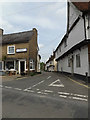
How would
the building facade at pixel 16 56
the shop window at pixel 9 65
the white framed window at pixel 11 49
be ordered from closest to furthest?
the building facade at pixel 16 56
the shop window at pixel 9 65
the white framed window at pixel 11 49

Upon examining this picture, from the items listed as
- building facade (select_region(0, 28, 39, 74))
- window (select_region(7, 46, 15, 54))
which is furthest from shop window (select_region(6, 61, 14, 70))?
window (select_region(7, 46, 15, 54))

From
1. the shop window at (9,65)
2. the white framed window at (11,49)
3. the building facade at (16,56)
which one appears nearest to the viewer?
the building facade at (16,56)

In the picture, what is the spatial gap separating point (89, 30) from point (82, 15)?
1.57 metres

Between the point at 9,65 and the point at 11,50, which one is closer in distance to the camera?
the point at 9,65

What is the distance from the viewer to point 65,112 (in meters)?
3.83

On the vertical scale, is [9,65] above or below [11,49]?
below

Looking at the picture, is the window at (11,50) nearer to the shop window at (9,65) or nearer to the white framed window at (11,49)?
the white framed window at (11,49)

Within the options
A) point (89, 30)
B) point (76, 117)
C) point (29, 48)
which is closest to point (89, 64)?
point (89, 30)

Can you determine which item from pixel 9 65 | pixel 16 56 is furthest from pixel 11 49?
pixel 9 65

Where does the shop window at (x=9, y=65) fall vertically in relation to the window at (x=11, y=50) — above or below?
below

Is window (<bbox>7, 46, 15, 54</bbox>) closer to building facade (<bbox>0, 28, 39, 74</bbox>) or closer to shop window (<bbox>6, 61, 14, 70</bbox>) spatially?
building facade (<bbox>0, 28, 39, 74</bbox>)

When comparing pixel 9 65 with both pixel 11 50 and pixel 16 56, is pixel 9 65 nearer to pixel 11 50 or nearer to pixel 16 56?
pixel 16 56

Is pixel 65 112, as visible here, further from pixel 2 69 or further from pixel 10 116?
pixel 2 69

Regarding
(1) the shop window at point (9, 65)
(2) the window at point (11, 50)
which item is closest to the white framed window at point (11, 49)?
(2) the window at point (11, 50)
